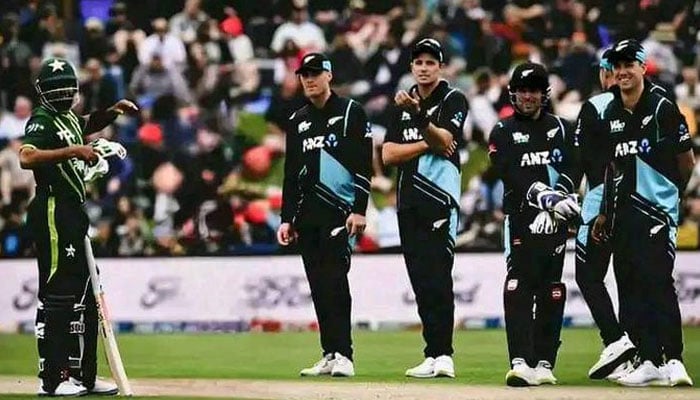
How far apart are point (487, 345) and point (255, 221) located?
16.6ft

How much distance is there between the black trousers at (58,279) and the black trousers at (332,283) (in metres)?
1.96

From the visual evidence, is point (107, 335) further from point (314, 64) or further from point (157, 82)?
point (157, 82)

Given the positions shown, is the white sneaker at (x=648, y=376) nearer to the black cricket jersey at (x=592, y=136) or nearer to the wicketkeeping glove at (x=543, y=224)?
the wicketkeeping glove at (x=543, y=224)

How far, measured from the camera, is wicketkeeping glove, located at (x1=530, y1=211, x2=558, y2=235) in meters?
10.5

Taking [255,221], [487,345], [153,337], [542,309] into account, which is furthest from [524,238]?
[255,221]

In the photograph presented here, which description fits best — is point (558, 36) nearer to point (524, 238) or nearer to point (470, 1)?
point (470, 1)

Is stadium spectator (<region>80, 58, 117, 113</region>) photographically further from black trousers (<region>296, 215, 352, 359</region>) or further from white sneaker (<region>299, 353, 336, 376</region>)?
white sneaker (<region>299, 353, 336, 376</region>)

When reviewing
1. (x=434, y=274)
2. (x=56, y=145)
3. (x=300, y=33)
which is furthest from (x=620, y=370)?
(x=300, y=33)

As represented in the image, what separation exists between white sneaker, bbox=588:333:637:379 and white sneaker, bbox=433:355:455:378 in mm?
991

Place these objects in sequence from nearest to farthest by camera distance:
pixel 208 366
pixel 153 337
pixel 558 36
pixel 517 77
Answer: pixel 517 77 < pixel 208 366 < pixel 153 337 < pixel 558 36

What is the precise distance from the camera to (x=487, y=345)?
15227 mm

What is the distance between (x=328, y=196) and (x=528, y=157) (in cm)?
167

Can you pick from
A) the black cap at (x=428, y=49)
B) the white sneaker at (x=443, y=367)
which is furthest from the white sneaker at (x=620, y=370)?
the black cap at (x=428, y=49)

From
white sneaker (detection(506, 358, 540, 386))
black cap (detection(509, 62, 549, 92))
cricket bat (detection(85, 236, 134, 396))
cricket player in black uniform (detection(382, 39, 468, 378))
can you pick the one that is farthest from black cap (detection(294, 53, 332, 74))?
white sneaker (detection(506, 358, 540, 386))
